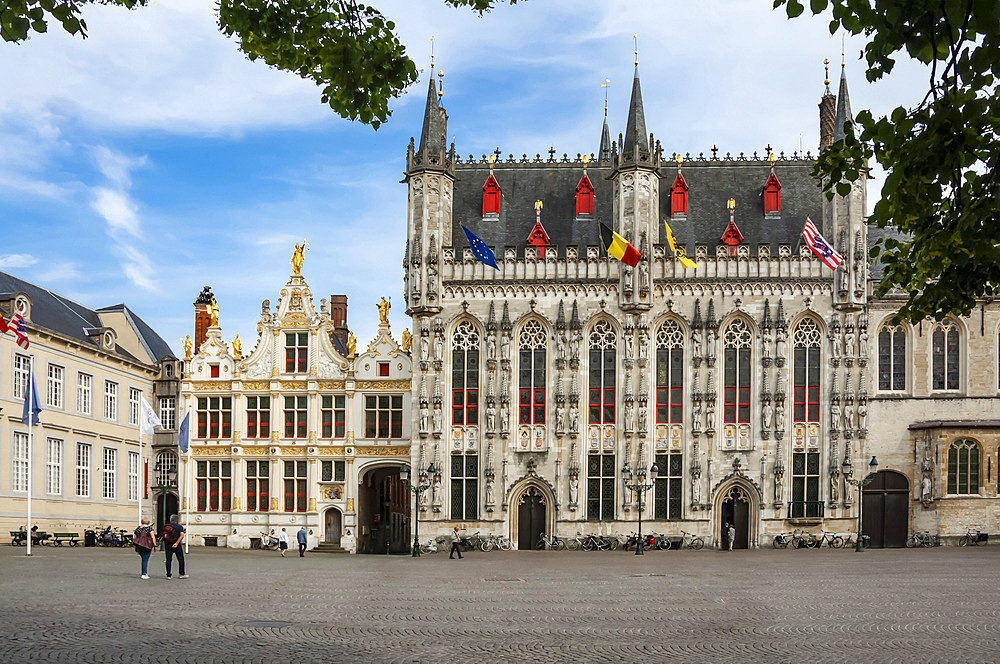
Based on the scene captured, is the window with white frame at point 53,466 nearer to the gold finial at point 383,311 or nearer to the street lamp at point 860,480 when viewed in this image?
the gold finial at point 383,311

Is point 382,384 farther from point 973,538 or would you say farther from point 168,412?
point 973,538

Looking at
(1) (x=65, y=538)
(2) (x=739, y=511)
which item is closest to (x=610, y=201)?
(2) (x=739, y=511)

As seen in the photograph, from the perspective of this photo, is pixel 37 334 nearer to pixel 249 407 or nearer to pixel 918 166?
pixel 249 407

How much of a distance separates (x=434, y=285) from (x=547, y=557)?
15.3 meters

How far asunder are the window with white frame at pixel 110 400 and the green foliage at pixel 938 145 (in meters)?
51.5

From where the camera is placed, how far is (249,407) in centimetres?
5756

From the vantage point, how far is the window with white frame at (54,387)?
5343 cm

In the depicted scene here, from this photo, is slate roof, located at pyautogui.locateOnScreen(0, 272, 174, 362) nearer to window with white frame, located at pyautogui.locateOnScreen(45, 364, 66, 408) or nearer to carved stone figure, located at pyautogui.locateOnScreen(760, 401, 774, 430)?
window with white frame, located at pyautogui.locateOnScreen(45, 364, 66, 408)

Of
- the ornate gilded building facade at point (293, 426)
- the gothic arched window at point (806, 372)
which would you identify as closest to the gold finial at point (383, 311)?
the ornate gilded building facade at point (293, 426)

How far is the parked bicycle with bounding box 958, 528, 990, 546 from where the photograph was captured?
2079 inches

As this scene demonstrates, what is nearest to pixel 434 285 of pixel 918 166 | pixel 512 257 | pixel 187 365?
pixel 512 257

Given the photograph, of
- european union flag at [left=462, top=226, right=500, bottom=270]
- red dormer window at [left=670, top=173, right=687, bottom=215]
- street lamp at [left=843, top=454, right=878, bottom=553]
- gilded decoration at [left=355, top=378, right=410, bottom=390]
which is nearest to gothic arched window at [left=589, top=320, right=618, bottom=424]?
european union flag at [left=462, top=226, right=500, bottom=270]

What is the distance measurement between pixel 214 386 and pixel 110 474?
7425 millimetres

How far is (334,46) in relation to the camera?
11016 mm
